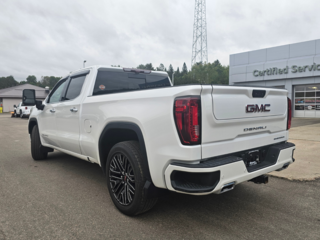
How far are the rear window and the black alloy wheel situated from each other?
136cm

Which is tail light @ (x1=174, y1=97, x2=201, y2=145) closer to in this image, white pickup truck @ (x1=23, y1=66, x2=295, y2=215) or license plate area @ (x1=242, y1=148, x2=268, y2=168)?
white pickup truck @ (x1=23, y1=66, x2=295, y2=215)

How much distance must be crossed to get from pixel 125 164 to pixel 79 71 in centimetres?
221

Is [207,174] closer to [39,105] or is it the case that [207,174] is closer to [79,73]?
[79,73]

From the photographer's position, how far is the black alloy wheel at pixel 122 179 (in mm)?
2936

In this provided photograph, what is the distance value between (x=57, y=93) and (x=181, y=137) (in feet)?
11.5

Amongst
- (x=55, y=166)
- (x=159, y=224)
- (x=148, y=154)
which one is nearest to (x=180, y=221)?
(x=159, y=224)

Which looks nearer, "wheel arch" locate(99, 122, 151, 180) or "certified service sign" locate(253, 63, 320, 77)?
"wheel arch" locate(99, 122, 151, 180)

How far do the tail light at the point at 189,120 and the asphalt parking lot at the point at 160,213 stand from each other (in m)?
1.00

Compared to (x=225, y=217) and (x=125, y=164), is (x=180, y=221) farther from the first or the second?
(x=125, y=164)

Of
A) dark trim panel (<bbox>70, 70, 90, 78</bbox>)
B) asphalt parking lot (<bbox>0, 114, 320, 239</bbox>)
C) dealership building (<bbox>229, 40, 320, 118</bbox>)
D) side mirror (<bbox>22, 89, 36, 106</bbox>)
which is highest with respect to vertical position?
dealership building (<bbox>229, 40, 320, 118</bbox>)

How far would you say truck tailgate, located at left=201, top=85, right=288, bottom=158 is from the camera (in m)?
2.47

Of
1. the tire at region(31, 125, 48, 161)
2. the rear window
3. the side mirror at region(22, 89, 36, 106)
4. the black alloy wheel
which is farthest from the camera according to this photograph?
the tire at region(31, 125, 48, 161)

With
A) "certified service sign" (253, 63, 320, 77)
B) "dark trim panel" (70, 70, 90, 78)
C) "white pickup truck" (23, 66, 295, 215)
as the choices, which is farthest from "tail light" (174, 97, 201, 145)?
"certified service sign" (253, 63, 320, 77)

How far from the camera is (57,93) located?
506 centimetres
